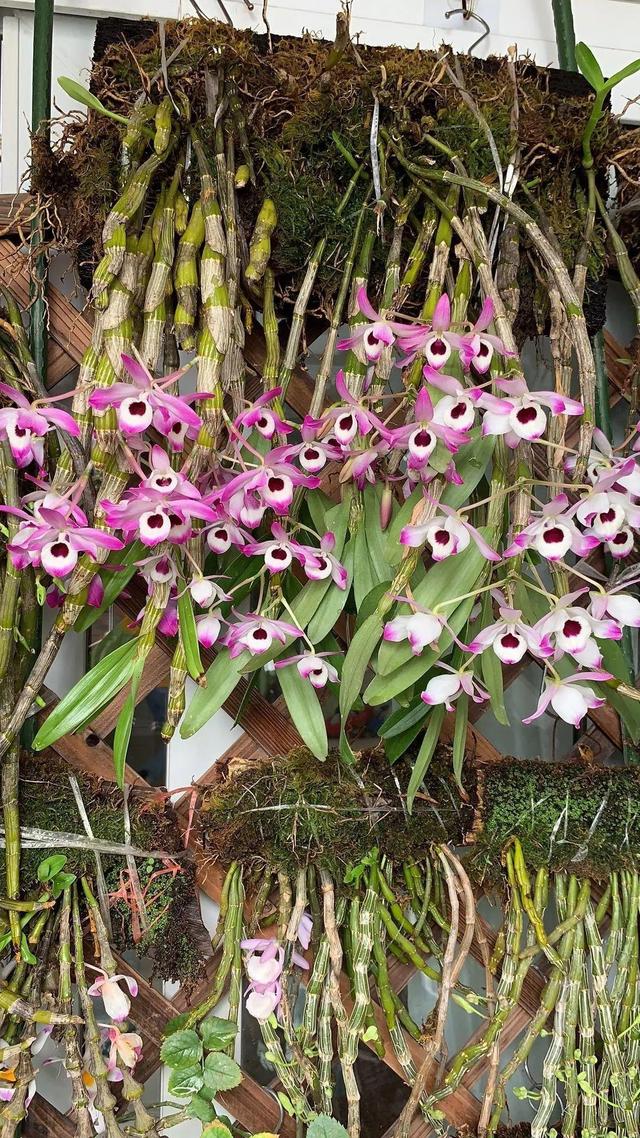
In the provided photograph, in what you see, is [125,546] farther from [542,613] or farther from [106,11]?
[106,11]

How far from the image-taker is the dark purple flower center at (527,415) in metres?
0.83

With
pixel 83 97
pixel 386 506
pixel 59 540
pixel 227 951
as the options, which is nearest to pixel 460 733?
pixel 386 506

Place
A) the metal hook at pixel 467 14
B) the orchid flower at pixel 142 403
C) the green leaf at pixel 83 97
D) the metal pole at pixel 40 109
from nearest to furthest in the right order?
the orchid flower at pixel 142 403, the green leaf at pixel 83 97, the metal pole at pixel 40 109, the metal hook at pixel 467 14

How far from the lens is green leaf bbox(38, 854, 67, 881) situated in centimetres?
91

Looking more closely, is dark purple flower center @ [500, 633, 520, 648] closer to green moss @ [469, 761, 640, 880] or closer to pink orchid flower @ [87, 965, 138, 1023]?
green moss @ [469, 761, 640, 880]

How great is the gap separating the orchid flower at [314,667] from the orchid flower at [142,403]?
0.26 m

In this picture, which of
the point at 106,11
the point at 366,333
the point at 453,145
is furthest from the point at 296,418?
the point at 106,11

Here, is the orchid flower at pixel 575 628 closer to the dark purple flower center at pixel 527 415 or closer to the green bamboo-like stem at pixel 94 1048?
the dark purple flower center at pixel 527 415

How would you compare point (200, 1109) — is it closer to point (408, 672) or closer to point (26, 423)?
point (408, 672)

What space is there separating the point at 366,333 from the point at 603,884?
2.26 ft

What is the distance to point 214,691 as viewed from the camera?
2.89 ft

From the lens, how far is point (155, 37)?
0.92m

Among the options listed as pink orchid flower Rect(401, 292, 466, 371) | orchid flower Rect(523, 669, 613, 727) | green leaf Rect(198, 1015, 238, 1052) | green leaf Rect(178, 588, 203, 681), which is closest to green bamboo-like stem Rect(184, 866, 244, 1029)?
green leaf Rect(198, 1015, 238, 1052)

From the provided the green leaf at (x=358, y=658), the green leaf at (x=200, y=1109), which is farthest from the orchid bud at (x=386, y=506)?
the green leaf at (x=200, y=1109)
